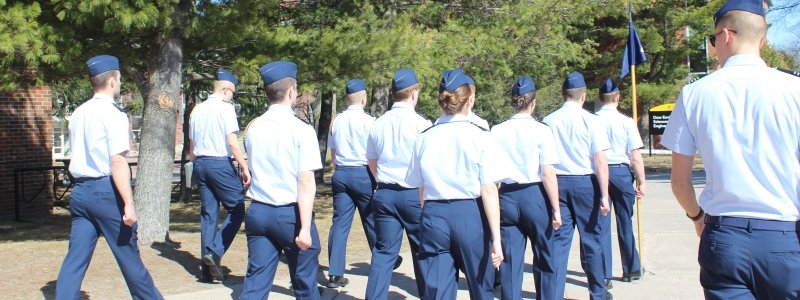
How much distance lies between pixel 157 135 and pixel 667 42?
2412cm

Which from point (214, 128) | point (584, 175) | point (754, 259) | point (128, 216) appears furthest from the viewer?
point (214, 128)

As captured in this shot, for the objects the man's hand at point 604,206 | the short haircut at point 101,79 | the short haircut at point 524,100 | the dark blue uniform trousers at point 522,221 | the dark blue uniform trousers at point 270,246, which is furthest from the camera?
the man's hand at point 604,206

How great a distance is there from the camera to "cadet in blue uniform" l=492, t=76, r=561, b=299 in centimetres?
575

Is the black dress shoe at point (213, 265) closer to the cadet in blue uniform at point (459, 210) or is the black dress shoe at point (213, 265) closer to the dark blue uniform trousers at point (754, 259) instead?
the cadet in blue uniform at point (459, 210)

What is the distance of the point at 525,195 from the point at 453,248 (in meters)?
1.19

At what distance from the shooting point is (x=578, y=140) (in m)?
6.58

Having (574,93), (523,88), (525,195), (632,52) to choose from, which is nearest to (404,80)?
(523,88)

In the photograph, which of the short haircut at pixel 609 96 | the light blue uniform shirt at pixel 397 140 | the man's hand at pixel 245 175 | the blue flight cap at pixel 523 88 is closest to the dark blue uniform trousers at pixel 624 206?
the short haircut at pixel 609 96

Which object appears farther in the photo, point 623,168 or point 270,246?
point 623,168

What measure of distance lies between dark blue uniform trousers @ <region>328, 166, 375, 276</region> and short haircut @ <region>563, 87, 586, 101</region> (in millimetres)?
1958

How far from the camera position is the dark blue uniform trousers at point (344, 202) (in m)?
7.46

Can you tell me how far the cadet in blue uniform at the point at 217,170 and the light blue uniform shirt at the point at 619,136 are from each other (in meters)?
3.27

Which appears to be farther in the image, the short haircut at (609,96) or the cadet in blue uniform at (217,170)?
the cadet in blue uniform at (217,170)

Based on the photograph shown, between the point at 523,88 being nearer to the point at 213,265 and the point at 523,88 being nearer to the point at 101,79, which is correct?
the point at 101,79
